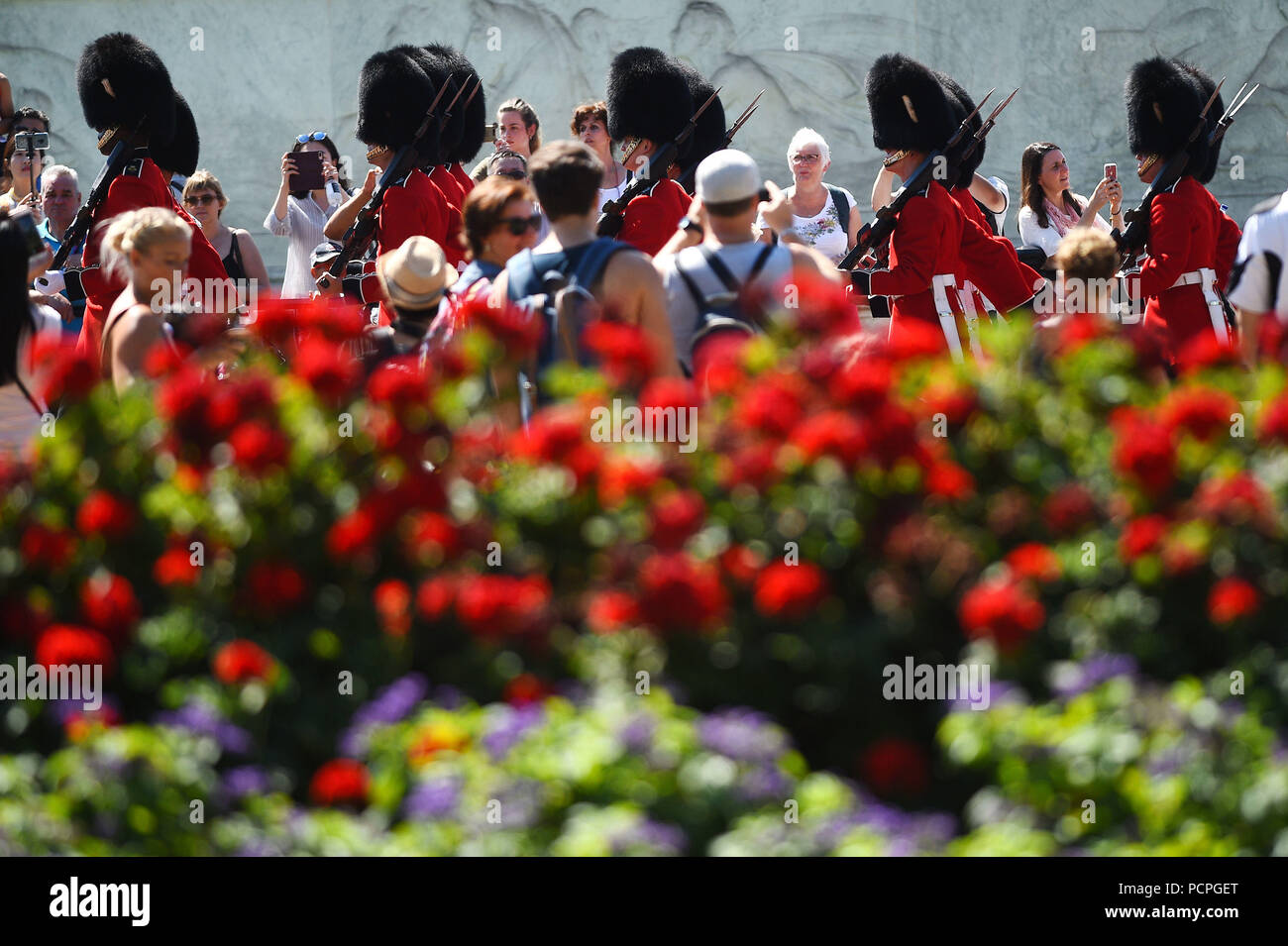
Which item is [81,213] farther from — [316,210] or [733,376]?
[733,376]

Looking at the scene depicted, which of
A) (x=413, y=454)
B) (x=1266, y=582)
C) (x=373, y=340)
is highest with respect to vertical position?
(x=373, y=340)

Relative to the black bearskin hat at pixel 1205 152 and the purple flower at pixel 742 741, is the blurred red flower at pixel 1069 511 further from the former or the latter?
the black bearskin hat at pixel 1205 152

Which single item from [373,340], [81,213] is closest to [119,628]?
[373,340]

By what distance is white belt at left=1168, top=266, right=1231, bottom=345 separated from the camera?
25.0 feet

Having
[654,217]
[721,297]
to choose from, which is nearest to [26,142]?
[654,217]

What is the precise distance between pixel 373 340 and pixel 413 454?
178cm

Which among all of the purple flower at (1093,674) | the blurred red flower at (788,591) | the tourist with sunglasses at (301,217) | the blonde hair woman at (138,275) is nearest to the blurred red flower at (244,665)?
the blurred red flower at (788,591)

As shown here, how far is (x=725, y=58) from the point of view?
46.9 ft

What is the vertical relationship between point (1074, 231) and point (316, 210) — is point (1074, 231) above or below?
below

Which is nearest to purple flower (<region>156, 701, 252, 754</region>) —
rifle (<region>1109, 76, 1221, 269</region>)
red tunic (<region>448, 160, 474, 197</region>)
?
rifle (<region>1109, 76, 1221, 269</region>)

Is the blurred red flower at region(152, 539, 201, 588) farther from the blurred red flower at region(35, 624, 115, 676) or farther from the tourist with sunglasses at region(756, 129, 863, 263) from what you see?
the tourist with sunglasses at region(756, 129, 863, 263)

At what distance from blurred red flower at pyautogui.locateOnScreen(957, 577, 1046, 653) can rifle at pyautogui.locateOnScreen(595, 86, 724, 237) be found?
18.1 ft

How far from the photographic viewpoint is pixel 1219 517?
2895mm
